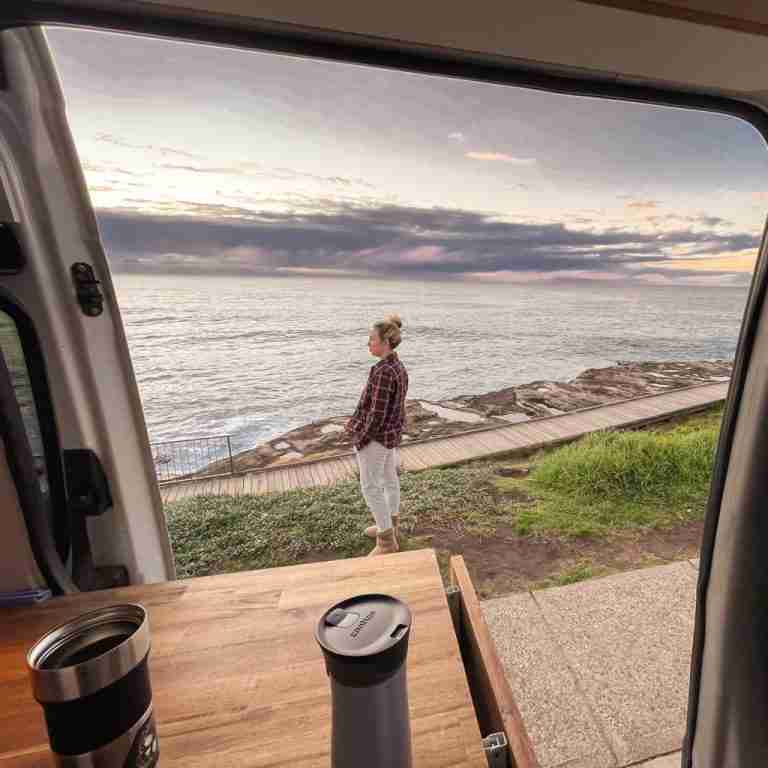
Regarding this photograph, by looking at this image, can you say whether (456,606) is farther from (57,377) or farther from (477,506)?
(477,506)

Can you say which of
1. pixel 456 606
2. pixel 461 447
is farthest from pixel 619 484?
pixel 456 606

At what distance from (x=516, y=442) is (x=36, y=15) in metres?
5.90

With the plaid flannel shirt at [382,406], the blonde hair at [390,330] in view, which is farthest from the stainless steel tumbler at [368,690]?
the blonde hair at [390,330]

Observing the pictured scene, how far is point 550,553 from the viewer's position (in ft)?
10.2

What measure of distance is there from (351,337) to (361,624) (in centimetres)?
1413

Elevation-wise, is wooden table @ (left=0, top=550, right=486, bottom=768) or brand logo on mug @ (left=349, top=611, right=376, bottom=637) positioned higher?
brand logo on mug @ (left=349, top=611, right=376, bottom=637)

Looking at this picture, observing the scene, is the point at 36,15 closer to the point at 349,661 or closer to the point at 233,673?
the point at 349,661

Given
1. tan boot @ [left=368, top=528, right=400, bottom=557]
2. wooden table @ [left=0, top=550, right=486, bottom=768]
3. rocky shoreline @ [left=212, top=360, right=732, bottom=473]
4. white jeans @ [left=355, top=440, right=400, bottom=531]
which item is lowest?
rocky shoreline @ [left=212, top=360, right=732, bottom=473]

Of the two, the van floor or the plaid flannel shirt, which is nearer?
the plaid flannel shirt

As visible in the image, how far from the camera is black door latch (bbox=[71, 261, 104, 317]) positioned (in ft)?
3.55

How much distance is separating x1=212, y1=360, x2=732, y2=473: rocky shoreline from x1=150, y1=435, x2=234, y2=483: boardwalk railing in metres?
0.13

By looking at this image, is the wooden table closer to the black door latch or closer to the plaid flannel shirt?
the black door latch

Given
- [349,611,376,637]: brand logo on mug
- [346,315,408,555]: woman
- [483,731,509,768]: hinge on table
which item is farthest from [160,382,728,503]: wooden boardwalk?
[349,611,376,637]: brand logo on mug

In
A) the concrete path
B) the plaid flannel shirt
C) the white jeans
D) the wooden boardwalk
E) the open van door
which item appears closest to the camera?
the open van door
